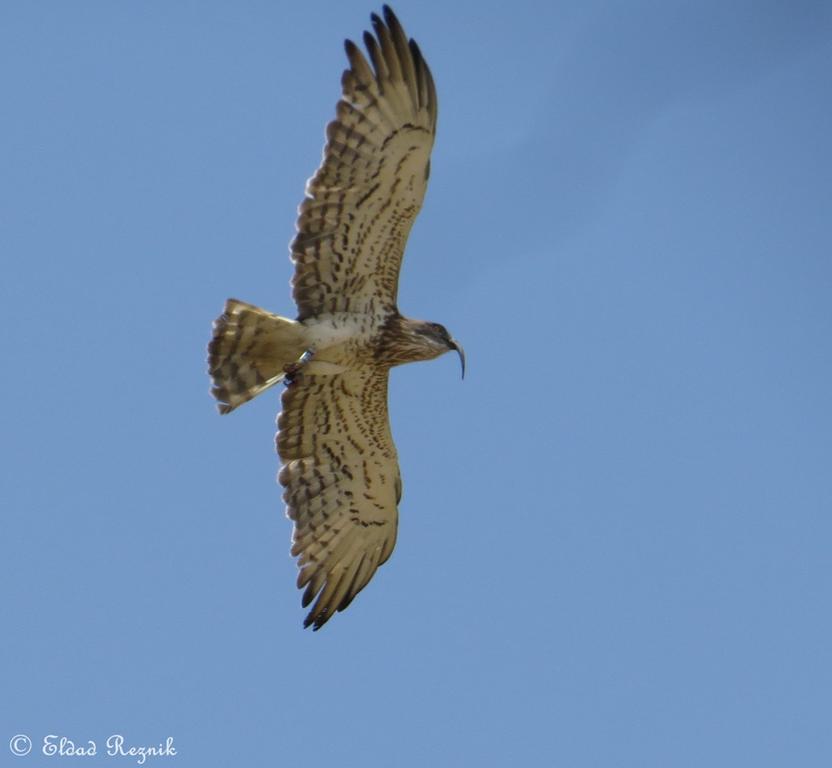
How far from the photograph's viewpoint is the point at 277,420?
1284cm

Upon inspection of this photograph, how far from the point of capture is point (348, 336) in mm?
12133

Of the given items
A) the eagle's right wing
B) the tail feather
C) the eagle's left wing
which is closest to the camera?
the eagle's right wing

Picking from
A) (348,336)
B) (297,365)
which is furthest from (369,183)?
(297,365)

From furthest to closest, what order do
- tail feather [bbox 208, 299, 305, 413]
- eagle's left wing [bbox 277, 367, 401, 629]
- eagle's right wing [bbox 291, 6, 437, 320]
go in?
eagle's left wing [bbox 277, 367, 401, 629], tail feather [bbox 208, 299, 305, 413], eagle's right wing [bbox 291, 6, 437, 320]

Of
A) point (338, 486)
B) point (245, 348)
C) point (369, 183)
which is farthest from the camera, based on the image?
point (338, 486)

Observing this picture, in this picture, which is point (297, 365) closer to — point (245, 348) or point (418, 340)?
point (245, 348)

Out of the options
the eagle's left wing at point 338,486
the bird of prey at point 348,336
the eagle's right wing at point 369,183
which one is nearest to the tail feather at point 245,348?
the bird of prey at point 348,336

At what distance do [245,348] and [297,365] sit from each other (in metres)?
0.38

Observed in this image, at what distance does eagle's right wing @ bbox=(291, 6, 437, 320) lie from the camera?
1167 cm

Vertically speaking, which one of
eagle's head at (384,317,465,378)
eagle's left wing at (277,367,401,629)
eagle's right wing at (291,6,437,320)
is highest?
eagle's right wing at (291,6,437,320)

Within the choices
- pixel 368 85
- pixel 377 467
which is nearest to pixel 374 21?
pixel 368 85

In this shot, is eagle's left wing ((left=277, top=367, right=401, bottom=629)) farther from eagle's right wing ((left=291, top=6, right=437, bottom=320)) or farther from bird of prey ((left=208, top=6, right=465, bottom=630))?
eagle's right wing ((left=291, top=6, right=437, bottom=320))

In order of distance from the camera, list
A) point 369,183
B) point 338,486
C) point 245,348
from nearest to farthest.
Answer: point 369,183 → point 245,348 → point 338,486

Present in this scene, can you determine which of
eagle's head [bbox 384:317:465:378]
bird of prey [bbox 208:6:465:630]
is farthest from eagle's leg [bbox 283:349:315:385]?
eagle's head [bbox 384:317:465:378]
